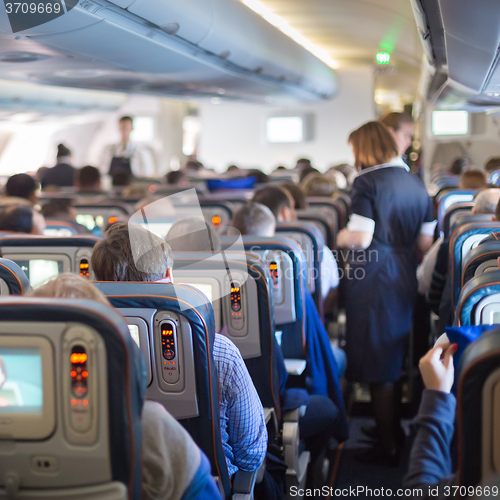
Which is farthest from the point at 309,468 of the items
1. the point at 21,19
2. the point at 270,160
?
the point at 270,160

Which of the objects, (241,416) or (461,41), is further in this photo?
(461,41)

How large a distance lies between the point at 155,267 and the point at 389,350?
6.88 feet

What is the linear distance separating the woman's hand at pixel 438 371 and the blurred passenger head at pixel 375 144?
238cm

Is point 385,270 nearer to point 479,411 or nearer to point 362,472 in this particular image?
point 362,472

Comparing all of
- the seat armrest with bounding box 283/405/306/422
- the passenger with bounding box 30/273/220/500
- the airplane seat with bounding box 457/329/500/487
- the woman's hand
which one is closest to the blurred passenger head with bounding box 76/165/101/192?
the seat armrest with bounding box 283/405/306/422

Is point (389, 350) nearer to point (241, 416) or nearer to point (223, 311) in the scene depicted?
point (223, 311)

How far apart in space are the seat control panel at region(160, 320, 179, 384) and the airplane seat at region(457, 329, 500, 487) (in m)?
0.93

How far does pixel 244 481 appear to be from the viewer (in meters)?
2.25

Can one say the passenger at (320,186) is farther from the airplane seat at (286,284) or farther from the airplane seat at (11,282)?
the airplane seat at (11,282)

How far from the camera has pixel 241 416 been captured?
2.17 metres

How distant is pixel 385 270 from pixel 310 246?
0.47m

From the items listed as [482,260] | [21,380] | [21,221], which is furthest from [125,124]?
[21,380]

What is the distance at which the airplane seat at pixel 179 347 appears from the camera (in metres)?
1.91

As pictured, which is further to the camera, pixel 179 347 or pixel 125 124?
pixel 125 124
